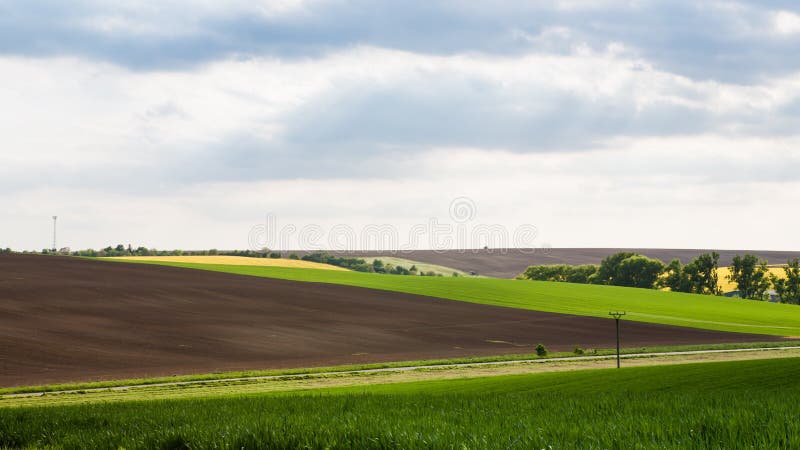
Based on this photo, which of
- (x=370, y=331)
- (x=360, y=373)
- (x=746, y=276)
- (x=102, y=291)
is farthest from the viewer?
(x=746, y=276)

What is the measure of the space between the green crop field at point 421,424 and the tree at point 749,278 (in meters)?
151

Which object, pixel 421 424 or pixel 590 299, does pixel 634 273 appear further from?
pixel 421 424

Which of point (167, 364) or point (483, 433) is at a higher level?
point (483, 433)

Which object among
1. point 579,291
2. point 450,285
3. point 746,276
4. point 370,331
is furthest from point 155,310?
point 746,276

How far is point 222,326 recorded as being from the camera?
70500mm

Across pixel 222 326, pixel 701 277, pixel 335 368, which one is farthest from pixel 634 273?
pixel 335 368

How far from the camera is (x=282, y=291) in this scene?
93.6m

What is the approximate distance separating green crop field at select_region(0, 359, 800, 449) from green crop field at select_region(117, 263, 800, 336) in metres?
74.5

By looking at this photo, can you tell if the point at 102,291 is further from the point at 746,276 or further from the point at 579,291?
the point at 746,276

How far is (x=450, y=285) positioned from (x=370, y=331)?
44345mm

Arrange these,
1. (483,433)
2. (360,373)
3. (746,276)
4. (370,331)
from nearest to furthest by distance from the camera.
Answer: (483,433), (360,373), (370,331), (746,276)

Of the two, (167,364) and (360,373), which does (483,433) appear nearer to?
(360,373)

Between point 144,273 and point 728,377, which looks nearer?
point 728,377

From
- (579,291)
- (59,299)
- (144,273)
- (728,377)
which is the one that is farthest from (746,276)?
(728,377)
